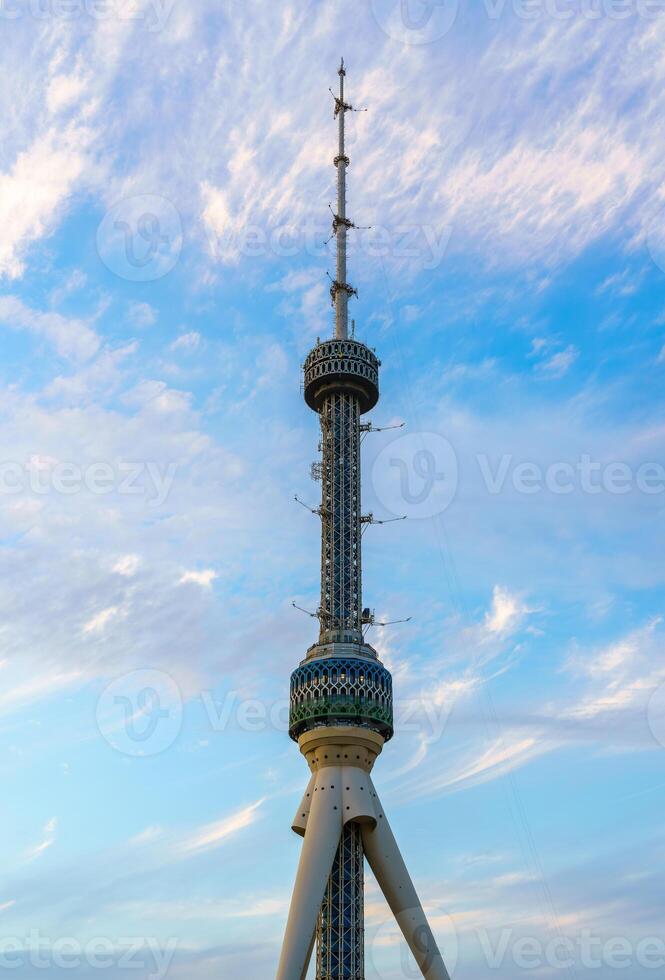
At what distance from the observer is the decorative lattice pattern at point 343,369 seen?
4941 inches

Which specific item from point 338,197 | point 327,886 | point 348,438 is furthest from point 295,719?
point 338,197

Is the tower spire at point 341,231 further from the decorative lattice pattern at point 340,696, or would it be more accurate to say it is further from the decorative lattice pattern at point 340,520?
the decorative lattice pattern at point 340,696

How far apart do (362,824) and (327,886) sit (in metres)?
6.35

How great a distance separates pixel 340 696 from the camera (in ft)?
349

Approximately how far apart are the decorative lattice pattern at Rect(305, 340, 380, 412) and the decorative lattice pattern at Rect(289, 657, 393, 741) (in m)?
33.4

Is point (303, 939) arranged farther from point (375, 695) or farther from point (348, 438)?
point (348, 438)

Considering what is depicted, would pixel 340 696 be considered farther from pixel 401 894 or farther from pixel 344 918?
pixel 344 918

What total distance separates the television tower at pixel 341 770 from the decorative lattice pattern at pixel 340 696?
0.34ft

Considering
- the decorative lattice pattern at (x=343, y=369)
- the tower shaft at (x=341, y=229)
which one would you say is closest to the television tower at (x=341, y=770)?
the decorative lattice pattern at (x=343, y=369)

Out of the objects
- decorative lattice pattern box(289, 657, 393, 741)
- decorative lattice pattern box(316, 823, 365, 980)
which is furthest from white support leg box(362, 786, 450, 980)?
decorative lattice pattern box(289, 657, 393, 741)

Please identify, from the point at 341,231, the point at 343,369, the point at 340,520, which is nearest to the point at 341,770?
the point at 340,520

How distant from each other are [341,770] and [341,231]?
6469 centimetres

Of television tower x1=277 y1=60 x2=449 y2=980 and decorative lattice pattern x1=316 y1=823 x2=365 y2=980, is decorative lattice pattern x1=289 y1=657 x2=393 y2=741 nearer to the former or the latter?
television tower x1=277 y1=60 x2=449 y2=980

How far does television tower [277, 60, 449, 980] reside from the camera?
99188 millimetres
